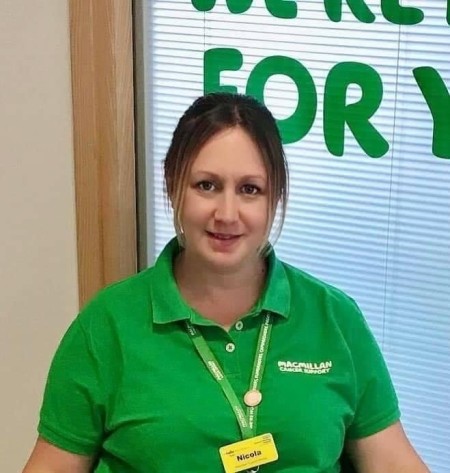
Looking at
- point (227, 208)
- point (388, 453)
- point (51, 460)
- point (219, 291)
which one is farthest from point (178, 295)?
point (388, 453)

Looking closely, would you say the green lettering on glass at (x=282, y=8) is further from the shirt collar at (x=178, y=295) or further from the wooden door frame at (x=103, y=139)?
the shirt collar at (x=178, y=295)

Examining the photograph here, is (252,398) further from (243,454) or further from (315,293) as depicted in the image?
(315,293)

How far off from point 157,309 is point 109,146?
0.47 meters

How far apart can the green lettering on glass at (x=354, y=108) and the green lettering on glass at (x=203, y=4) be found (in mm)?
262

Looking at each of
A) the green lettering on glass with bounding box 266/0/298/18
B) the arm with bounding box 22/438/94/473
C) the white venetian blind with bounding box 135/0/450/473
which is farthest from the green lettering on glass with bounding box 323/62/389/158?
the arm with bounding box 22/438/94/473

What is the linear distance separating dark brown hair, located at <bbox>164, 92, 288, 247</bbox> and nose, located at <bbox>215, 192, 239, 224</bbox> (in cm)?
6

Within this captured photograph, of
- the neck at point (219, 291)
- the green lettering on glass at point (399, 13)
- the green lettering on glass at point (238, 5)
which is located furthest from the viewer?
the green lettering on glass at point (238, 5)

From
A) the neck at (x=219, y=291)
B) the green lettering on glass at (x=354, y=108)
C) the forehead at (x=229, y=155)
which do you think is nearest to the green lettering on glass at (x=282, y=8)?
the green lettering on glass at (x=354, y=108)

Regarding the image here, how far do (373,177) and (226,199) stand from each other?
406mm

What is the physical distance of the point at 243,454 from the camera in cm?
137

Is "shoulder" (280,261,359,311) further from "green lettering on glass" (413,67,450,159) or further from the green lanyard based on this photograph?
"green lettering on glass" (413,67,450,159)

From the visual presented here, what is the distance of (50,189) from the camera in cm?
182

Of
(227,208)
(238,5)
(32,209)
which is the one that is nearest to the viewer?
(227,208)

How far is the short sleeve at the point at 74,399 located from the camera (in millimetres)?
1413
